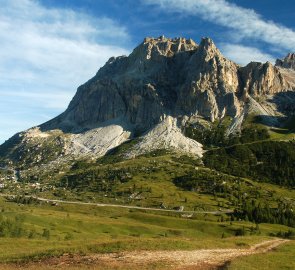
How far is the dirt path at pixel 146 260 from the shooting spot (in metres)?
54.7

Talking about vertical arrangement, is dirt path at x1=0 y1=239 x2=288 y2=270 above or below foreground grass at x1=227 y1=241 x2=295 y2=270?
below

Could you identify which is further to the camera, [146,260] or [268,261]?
[268,261]

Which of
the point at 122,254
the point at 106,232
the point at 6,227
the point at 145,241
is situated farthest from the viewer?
the point at 106,232

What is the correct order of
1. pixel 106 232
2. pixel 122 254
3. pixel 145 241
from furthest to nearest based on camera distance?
pixel 106 232
pixel 145 241
pixel 122 254

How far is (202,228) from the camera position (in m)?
191

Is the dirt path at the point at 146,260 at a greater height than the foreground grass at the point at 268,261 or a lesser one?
lesser

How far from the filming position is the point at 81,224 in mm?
163000

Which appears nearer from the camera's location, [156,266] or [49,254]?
[156,266]

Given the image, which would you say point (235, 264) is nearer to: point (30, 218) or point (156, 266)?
point (156, 266)

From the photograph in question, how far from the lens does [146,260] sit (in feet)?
189

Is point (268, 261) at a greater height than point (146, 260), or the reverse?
point (268, 261)

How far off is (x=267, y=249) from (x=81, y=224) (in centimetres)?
10352

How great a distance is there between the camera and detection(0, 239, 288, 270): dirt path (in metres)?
54.7

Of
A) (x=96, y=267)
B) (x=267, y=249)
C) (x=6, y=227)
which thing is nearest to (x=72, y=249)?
(x=96, y=267)
